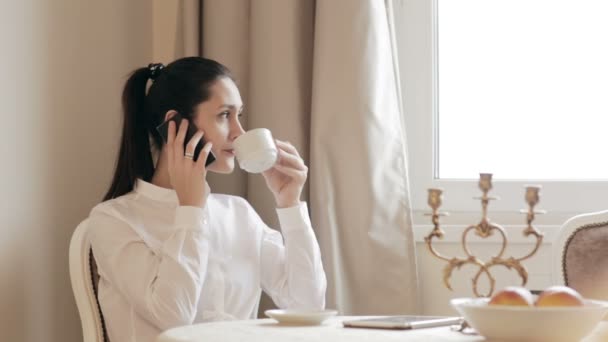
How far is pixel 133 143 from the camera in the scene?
2232mm

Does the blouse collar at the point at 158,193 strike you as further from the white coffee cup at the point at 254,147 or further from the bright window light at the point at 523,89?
the bright window light at the point at 523,89

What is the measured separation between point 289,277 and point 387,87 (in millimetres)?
588

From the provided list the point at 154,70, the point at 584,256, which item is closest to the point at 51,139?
the point at 154,70

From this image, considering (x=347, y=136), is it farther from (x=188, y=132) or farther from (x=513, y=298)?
(x=513, y=298)


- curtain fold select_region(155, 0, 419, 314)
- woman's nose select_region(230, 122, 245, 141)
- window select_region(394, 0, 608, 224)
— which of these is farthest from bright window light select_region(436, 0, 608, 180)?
woman's nose select_region(230, 122, 245, 141)

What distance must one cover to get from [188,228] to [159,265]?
10 cm

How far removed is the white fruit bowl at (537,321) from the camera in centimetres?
130

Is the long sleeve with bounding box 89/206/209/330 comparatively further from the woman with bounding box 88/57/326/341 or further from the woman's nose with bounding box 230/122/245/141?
the woman's nose with bounding box 230/122/245/141

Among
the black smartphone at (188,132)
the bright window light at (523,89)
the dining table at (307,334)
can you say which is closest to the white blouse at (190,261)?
the black smartphone at (188,132)

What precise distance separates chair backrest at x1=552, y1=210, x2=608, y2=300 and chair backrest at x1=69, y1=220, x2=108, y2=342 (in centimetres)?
101

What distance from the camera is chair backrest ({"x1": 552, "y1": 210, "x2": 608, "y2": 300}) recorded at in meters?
2.03

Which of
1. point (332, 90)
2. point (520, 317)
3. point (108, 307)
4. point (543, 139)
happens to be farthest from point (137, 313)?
point (543, 139)

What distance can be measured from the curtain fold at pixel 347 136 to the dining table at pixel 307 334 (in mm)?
823

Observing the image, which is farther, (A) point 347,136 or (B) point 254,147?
(A) point 347,136
